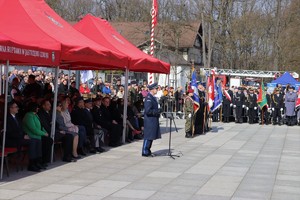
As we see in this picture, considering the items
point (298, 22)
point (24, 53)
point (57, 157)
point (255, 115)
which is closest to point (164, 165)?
point (57, 157)

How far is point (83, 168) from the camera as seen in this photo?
11.3 metres

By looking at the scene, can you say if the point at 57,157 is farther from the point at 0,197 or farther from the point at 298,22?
the point at 298,22

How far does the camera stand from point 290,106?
25.4m

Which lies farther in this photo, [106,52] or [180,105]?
[180,105]

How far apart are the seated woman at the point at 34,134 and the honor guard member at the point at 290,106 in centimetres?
1671

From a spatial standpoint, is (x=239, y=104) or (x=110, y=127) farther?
(x=239, y=104)

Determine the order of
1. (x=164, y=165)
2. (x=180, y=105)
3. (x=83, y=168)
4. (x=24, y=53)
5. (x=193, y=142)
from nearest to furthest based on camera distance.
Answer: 1. (x=24, y=53)
2. (x=83, y=168)
3. (x=164, y=165)
4. (x=193, y=142)
5. (x=180, y=105)

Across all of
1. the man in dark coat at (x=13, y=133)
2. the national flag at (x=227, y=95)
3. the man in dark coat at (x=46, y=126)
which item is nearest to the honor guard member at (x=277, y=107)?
the national flag at (x=227, y=95)

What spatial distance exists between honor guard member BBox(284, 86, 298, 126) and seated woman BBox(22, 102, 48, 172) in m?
16.7

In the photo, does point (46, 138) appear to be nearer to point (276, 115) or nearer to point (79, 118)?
point (79, 118)

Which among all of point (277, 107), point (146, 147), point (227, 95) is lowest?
point (146, 147)

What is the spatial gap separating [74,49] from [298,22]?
46691 millimetres

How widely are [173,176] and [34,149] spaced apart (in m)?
2.78

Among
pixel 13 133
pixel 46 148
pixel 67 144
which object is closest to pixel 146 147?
pixel 67 144
